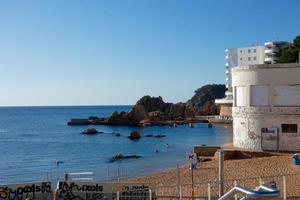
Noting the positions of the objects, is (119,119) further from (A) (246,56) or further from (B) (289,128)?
(B) (289,128)

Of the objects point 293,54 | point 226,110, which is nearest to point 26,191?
point 293,54

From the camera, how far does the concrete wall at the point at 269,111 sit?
31.1 metres

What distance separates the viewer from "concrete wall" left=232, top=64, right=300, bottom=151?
3114cm

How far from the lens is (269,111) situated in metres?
31.9

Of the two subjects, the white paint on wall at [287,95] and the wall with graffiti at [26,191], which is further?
the white paint on wall at [287,95]

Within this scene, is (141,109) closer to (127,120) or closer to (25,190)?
(127,120)

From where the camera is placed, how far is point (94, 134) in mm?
91062

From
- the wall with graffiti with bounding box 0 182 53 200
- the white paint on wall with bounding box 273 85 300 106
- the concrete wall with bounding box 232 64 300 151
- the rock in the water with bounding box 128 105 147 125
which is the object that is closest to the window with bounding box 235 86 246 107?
the concrete wall with bounding box 232 64 300 151

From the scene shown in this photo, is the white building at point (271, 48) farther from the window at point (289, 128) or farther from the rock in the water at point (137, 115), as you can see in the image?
the window at point (289, 128)

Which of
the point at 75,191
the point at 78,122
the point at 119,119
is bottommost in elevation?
the point at 75,191

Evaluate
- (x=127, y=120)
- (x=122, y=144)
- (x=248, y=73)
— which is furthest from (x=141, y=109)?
(x=248, y=73)

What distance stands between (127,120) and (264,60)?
39.9m

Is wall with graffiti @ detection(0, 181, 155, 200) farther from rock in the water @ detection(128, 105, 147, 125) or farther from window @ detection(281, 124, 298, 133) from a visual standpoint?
rock in the water @ detection(128, 105, 147, 125)

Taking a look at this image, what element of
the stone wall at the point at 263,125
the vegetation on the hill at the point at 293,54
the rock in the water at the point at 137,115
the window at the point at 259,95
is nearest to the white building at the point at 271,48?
the rock in the water at the point at 137,115
